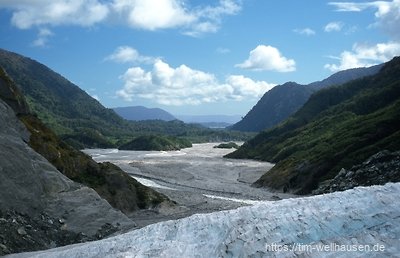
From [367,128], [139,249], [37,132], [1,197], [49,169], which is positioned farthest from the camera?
[367,128]

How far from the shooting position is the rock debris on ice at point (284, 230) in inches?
584

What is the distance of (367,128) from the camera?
91.2m

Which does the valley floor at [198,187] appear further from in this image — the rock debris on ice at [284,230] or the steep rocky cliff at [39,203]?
the rock debris on ice at [284,230]

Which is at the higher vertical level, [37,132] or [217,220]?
[37,132]

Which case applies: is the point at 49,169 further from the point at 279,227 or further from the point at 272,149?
the point at 272,149

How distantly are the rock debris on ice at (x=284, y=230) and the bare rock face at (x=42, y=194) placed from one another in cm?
1377

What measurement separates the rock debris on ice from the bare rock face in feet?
45.2

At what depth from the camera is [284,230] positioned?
15.7 m

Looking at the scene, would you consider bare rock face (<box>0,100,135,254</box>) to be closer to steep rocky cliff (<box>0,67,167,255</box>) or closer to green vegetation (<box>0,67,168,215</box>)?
steep rocky cliff (<box>0,67,167,255</box>)

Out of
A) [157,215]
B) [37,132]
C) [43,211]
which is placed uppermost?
[37,132]

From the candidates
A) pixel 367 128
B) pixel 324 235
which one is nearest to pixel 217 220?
pixel 324 235

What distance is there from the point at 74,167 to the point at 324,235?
41.6 meters

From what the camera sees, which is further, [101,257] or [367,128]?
[367,128]

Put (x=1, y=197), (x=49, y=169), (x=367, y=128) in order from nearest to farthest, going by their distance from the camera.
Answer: (x=1, y=197) < (x=49, y=169) < (x=367, y=128)
